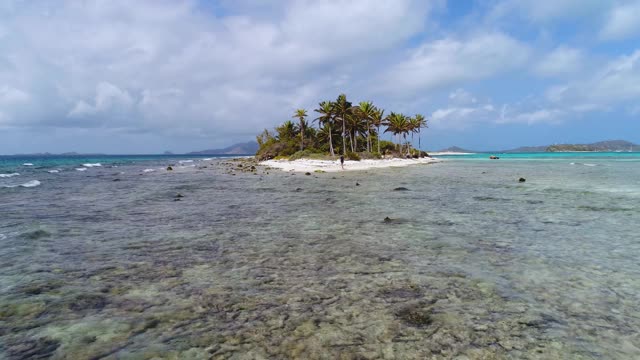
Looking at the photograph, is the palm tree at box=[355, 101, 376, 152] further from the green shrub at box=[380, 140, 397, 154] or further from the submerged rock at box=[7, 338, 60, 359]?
the submerged rock at box=[7, 338, 60, 359]

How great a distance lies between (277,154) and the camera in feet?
349

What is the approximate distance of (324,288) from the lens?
8.55 metres

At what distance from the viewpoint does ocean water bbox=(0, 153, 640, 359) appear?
6.05m

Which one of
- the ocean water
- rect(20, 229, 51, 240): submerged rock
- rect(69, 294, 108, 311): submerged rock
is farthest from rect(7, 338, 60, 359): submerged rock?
rect(20, 229, 51, 240): submerged rock

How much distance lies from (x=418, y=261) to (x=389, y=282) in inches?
81.8

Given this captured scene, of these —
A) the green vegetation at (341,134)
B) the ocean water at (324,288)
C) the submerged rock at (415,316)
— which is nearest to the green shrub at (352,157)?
the green vegetation at (341,134)

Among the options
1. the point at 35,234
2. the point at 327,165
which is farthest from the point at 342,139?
the point at 35,234

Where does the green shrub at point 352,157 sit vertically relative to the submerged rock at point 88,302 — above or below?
above

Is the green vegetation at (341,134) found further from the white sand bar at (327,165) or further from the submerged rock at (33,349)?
the submerged rock at (33,349)

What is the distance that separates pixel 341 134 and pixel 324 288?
9790 cm

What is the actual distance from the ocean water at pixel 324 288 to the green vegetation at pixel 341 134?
6921 centimetres

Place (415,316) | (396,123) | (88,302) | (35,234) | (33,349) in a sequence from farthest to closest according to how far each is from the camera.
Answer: (396,123) → (35,234) → (88,302) → (415,316) → (33,349)

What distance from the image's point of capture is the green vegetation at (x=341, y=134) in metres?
87.8

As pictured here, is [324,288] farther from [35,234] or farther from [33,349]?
[35,234]
